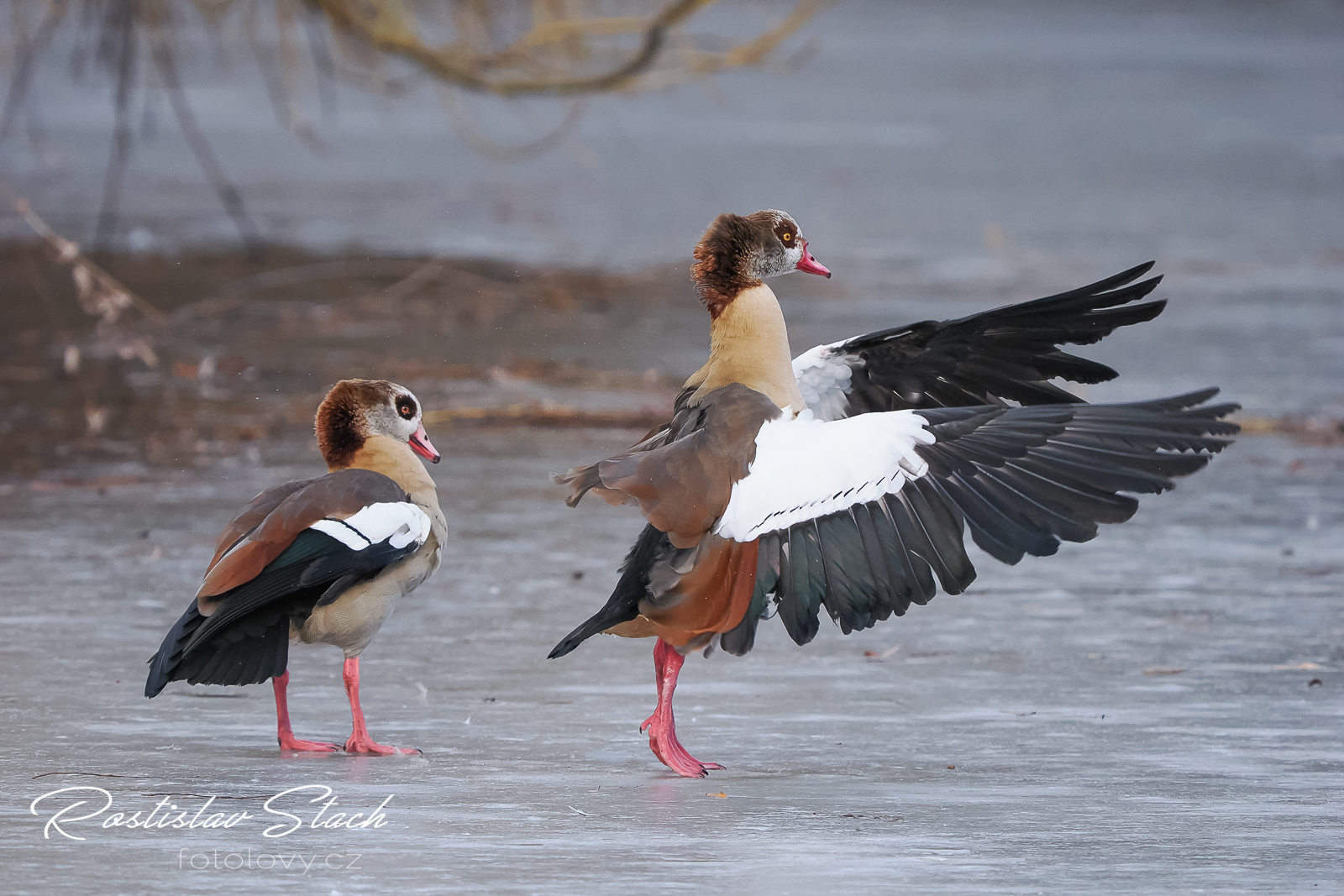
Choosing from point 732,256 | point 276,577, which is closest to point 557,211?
point 732,256

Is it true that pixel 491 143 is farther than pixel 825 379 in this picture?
Yes

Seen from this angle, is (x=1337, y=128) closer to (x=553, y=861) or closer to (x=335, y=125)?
(x=335, y=125)

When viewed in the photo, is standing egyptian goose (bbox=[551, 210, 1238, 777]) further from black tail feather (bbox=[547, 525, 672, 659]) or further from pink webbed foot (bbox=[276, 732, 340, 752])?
pink webbed foot (bbox=[276, 732, 340, 752])

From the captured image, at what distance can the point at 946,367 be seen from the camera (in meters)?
6.28

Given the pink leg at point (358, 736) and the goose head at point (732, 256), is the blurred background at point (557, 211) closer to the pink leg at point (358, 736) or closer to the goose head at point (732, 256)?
the goose head at point (732, 256)

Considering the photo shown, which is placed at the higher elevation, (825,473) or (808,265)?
(808,265)

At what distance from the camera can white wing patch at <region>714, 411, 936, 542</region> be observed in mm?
5094

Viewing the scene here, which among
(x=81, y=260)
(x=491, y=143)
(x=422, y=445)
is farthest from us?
(x=491, y=143)

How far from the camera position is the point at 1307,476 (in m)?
9.02

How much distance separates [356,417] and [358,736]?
1016 mm

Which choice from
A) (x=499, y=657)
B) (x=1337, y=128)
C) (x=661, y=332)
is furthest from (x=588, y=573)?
(x=1337, y=128)

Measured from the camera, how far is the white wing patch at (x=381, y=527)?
17.1 feet

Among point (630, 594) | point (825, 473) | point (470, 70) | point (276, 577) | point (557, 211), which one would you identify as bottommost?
point (557, 211)

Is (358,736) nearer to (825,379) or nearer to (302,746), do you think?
(302,746)
